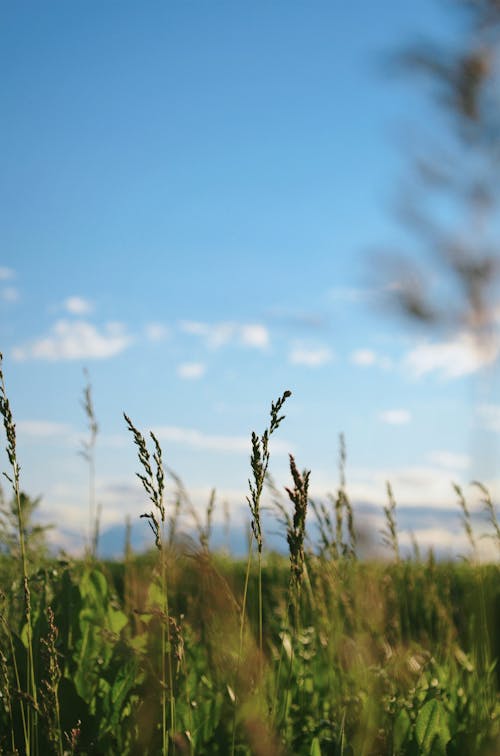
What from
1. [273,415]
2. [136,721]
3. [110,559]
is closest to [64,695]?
[136,721]

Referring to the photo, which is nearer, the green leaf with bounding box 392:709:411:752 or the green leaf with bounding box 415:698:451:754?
the green leaf with bounding box 415:698:451:754

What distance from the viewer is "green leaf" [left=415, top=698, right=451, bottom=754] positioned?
2.23 metres

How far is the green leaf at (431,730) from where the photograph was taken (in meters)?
2.23

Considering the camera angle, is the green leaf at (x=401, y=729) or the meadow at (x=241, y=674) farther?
the green leaf at (x=401, y=729)

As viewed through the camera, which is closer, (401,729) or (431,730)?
(431,730)

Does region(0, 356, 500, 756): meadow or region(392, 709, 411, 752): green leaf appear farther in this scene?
region(392, 709, 411, 752): green leaf

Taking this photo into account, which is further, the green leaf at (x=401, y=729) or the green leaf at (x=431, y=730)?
the green leaf at (x=401, y=729)

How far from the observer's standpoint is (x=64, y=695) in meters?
2.26

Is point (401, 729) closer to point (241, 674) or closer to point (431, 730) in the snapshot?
point (431, 730)

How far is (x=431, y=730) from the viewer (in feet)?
7.35

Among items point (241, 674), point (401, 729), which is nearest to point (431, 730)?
point (401, 729)

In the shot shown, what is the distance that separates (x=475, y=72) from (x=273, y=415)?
401cm

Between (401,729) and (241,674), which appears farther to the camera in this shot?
(401,729)

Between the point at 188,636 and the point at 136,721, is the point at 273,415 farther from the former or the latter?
the point at 188,636
